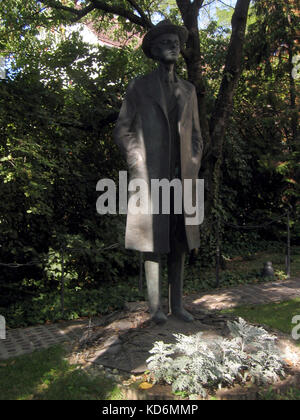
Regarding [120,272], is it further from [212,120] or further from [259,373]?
[259,373]

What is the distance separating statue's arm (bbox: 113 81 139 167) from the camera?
4434mm

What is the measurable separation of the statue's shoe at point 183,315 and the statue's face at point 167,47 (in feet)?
8.55

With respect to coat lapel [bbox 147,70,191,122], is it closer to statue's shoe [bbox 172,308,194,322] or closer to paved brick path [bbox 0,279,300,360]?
statue's shoe [bbox 172,308,194,322]

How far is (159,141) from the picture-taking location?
4418 millimetres

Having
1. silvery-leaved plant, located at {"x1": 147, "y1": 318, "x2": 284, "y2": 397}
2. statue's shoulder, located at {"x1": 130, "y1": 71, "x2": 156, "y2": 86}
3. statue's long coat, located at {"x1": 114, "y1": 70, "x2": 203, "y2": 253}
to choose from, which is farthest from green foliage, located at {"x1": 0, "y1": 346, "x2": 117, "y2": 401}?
statue's shoulder, located at {"x1": 130, "y1": 71, "x2": 156, "y2": 86}

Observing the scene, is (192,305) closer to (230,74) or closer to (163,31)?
(163,31)

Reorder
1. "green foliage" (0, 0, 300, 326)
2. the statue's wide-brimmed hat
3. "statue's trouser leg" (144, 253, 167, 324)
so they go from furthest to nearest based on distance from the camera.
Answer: "green foliage" (0, 0, 300, 326)
"statue's trouser leg" (144, 253, 167, 324)
the statue's wide-brimmed hat

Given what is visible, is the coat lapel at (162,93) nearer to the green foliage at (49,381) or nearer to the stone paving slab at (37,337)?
the green foliage at (49,381)

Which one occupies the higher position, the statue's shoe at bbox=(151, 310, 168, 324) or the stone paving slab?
the statue's shoe at bbox=(151, 310, 168, 324)

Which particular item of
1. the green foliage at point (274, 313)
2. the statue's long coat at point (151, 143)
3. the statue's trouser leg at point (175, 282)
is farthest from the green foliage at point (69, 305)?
the statue's long coat at point (151, 143)

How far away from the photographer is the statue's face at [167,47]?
4.39 m

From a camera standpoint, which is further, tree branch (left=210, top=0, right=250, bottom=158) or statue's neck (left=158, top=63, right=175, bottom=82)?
tree branch (left=210, top=0, right=250, bottom=158)

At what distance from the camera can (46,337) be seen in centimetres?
571

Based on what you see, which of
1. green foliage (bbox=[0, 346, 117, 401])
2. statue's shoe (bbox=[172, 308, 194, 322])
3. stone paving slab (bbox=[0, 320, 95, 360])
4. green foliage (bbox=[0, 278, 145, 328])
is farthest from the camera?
green foliage (bbox=[0, 278, 145, 328])
